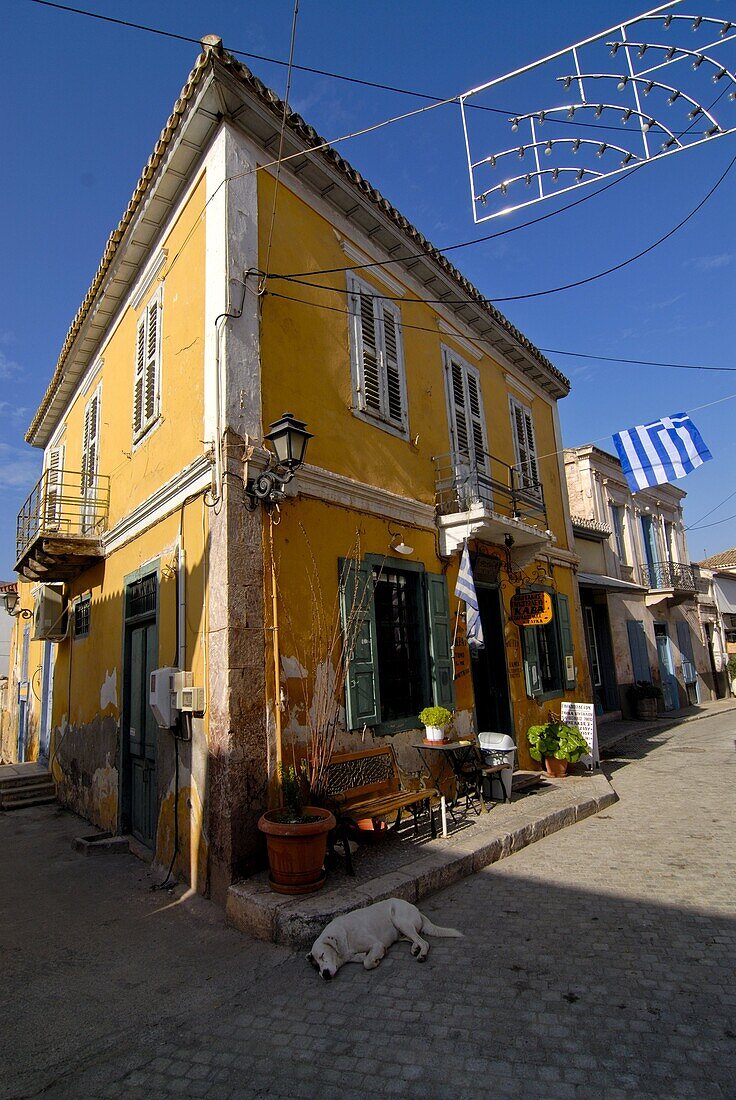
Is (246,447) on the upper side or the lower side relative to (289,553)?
upper

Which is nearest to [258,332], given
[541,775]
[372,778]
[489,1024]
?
[372,778]

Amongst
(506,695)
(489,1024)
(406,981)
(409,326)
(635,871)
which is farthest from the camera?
(506,695)

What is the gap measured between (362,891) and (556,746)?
4974 millimetres

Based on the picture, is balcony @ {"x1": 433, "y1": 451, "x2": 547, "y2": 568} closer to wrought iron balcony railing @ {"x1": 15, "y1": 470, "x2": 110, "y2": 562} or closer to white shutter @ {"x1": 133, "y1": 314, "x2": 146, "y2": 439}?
white shutter @ {"x1": 133, "y1": 314, "x2": 146, "y2": 439}

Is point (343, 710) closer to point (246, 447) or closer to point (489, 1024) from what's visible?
point (246, 447)

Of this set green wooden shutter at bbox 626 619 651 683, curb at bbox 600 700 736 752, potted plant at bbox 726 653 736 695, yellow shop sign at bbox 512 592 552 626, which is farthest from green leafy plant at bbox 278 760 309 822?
potted plant at bbox 726 653 736 695

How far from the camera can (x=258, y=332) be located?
19.9ft

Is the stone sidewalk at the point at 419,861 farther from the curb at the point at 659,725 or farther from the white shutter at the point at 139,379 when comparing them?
the white shutter at the point at 139,379

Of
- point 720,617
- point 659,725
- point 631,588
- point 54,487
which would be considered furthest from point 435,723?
point 720,617

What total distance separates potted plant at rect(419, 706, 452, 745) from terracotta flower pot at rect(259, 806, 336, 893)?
7.28 ft

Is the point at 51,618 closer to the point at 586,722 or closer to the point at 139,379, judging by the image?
the point at 139,379

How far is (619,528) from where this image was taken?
19156mm

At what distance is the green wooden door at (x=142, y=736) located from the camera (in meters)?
6.70

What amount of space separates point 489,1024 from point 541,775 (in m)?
5.99
